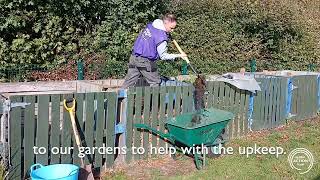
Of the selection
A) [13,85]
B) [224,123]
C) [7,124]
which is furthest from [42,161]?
[13,85]

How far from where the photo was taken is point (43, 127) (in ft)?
16.9

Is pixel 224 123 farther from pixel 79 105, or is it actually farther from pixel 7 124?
pixel 7 124

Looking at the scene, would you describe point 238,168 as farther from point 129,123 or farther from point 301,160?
point 129,123

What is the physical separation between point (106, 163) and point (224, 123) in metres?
1.75

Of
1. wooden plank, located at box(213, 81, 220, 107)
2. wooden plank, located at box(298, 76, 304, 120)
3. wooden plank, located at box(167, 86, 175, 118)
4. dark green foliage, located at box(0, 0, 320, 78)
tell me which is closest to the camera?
wooden plank, located at box(167, 86, 175, 118)

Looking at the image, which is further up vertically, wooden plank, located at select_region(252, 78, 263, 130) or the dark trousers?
the dark trousers

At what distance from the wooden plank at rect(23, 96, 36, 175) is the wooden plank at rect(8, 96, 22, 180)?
0.08m

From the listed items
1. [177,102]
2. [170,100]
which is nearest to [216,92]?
[177,102]

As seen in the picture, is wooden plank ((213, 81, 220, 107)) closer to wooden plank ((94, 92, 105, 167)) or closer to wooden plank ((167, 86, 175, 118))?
wooden plank ((167, 86, 175, 118))

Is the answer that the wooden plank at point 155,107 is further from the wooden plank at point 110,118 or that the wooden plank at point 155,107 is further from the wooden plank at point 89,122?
the wooden plank at point 89,122

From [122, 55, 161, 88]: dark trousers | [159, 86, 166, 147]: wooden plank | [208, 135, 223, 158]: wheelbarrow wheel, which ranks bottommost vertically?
[208, 135, 223, 158]: wheelbarrow wheel

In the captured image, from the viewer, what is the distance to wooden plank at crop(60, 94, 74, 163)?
530cm

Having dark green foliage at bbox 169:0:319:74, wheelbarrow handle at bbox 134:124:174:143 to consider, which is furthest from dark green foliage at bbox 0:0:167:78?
wheelbarrow handle at bbox 134:124:174:143

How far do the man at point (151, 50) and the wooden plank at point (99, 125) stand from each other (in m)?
1.36
